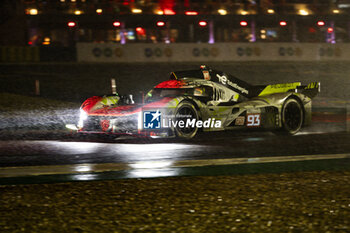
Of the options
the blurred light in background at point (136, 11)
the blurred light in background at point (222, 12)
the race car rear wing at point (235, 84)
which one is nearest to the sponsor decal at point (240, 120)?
the race car rear wing at point (235, 84)

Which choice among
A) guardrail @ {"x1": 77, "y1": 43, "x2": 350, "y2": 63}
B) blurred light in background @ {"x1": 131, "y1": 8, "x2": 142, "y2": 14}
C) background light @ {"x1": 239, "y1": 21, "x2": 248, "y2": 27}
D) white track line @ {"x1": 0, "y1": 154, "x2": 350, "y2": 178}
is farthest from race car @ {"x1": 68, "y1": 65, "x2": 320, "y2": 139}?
background light @ {"x1": 239, "y1": 21, "x2": 248, "y2": 27}

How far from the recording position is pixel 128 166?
7.58 m

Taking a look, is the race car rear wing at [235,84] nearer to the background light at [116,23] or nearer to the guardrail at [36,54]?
the guardrail at [36,54]

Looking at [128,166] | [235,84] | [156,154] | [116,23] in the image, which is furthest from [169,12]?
[128,166]

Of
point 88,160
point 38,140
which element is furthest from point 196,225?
point 38,140

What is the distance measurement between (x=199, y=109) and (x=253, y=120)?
1.20 meters

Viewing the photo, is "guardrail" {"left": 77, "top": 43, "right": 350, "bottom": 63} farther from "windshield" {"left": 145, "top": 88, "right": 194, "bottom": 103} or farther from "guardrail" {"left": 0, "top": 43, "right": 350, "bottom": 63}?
"windshield" {"left": 145, "top": 88, "right": 194, "bottom": 103}

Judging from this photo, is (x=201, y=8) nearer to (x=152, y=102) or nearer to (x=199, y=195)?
(x=152, y=102)

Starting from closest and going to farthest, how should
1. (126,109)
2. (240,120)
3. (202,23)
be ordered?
1. (126,109)
2. (240,120)
3. (202,23)

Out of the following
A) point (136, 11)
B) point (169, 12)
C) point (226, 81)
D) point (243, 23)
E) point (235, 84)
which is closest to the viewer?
point (226, 81)

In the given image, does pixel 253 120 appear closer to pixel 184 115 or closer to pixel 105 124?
pixel 184 115

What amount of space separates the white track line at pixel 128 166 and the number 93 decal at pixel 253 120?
175cm

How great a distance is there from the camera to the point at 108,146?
9.29 metres

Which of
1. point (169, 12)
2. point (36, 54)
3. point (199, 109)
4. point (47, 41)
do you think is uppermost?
point (169, 12)
